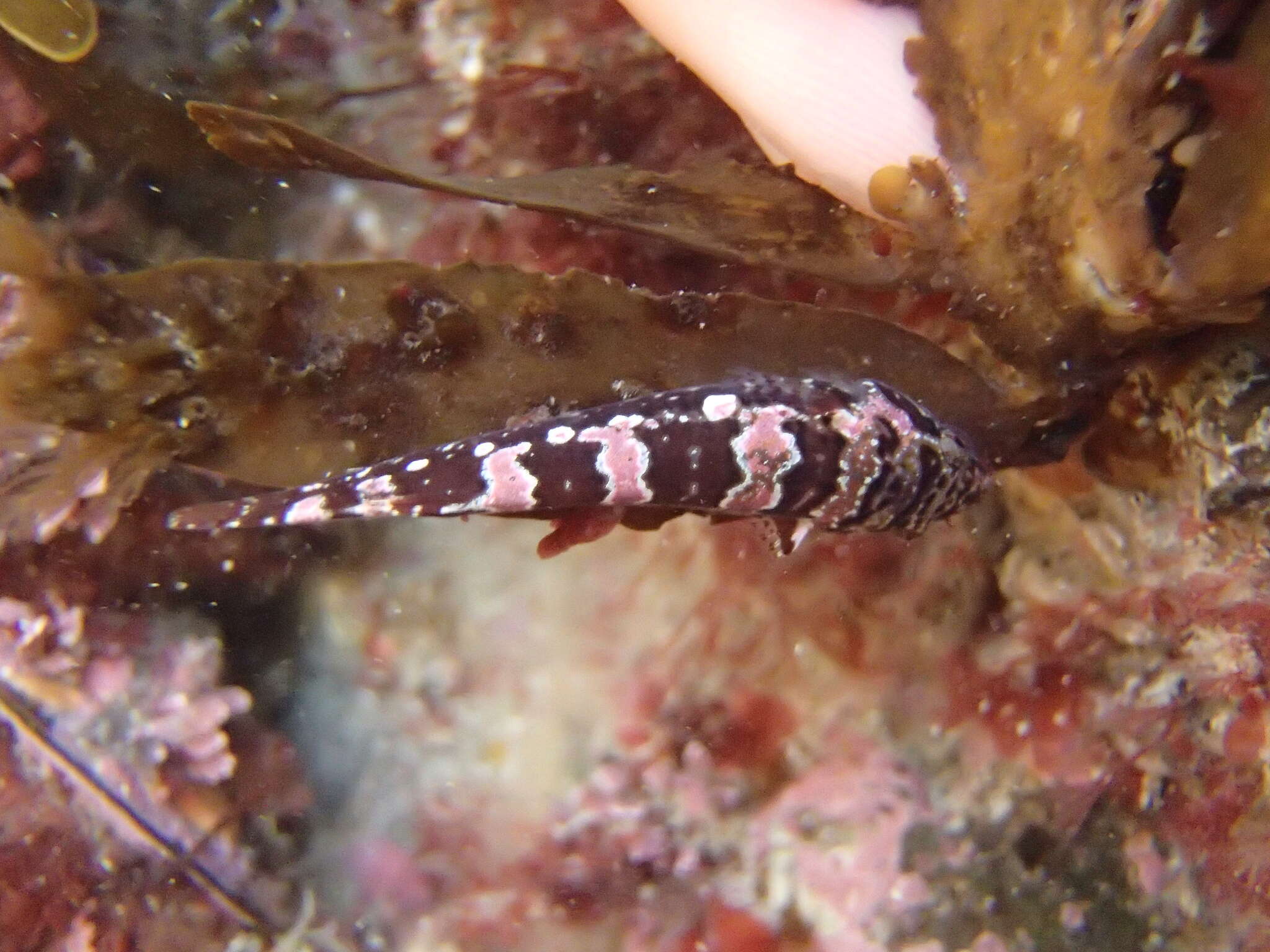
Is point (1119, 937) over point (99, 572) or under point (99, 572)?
over

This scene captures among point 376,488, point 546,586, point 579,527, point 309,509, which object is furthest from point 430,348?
point 546,586

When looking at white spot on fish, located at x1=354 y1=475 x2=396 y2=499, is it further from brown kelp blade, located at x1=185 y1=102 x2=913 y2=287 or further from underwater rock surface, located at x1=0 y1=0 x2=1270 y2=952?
brown kelp blade, located at x1=185 y1=102 x2=913 y2=287

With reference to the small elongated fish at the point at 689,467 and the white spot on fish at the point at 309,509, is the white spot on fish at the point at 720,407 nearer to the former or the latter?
the small elongated fish at the point at 689,467

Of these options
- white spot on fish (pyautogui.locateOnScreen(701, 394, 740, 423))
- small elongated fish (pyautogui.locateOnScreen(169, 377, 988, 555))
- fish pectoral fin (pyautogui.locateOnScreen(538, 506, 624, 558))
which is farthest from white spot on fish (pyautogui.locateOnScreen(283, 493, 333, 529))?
white spot on fish (pyautogui.locateOnScreen(701, 394, 740, 423))

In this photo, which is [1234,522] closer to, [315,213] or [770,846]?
[770,846]

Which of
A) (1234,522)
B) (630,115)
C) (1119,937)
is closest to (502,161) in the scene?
(630,115)
